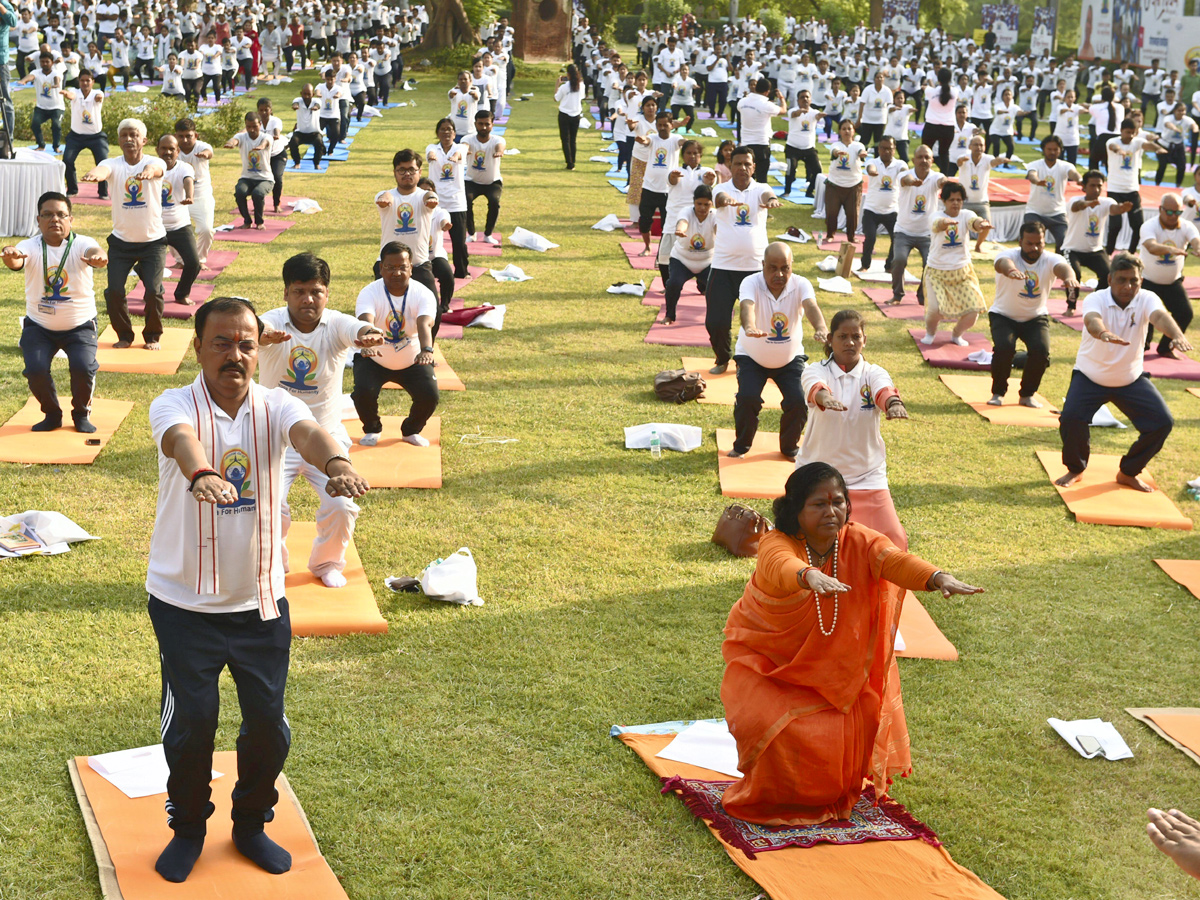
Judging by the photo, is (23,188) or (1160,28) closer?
(23,188)

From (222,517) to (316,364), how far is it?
2882mm

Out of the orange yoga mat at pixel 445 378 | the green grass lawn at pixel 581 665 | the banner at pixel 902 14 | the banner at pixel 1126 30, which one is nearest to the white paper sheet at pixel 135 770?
the green grass lawn at pixel 581 665

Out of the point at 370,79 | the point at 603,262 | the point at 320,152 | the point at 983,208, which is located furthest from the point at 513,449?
the point at 370,79

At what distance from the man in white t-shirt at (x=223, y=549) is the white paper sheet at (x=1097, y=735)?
3417 millimetres

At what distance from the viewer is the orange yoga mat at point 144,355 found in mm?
10195

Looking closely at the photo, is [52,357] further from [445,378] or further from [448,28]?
[448,28]

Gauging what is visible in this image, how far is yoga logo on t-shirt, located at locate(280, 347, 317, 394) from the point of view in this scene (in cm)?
663

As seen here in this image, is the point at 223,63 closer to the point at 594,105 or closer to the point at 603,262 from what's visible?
the point at 594,105

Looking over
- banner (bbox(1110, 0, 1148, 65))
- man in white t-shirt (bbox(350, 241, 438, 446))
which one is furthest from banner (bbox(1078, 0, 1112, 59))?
man in white t-shirt (bbox(350, 241, 438, 446))

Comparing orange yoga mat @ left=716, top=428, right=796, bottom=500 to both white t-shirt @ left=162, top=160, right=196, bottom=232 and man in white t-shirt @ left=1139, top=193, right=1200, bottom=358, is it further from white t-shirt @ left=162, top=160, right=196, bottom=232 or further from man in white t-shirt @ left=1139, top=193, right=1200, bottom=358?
white t-shirt @ left=162, top=160, right=196, bottom=232

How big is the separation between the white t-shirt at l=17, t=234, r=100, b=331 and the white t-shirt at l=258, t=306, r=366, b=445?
Answer: 2.40 m

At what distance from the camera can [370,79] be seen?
97.7 ft

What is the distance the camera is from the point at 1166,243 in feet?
39.2

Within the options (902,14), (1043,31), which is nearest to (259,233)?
(1043,31)
